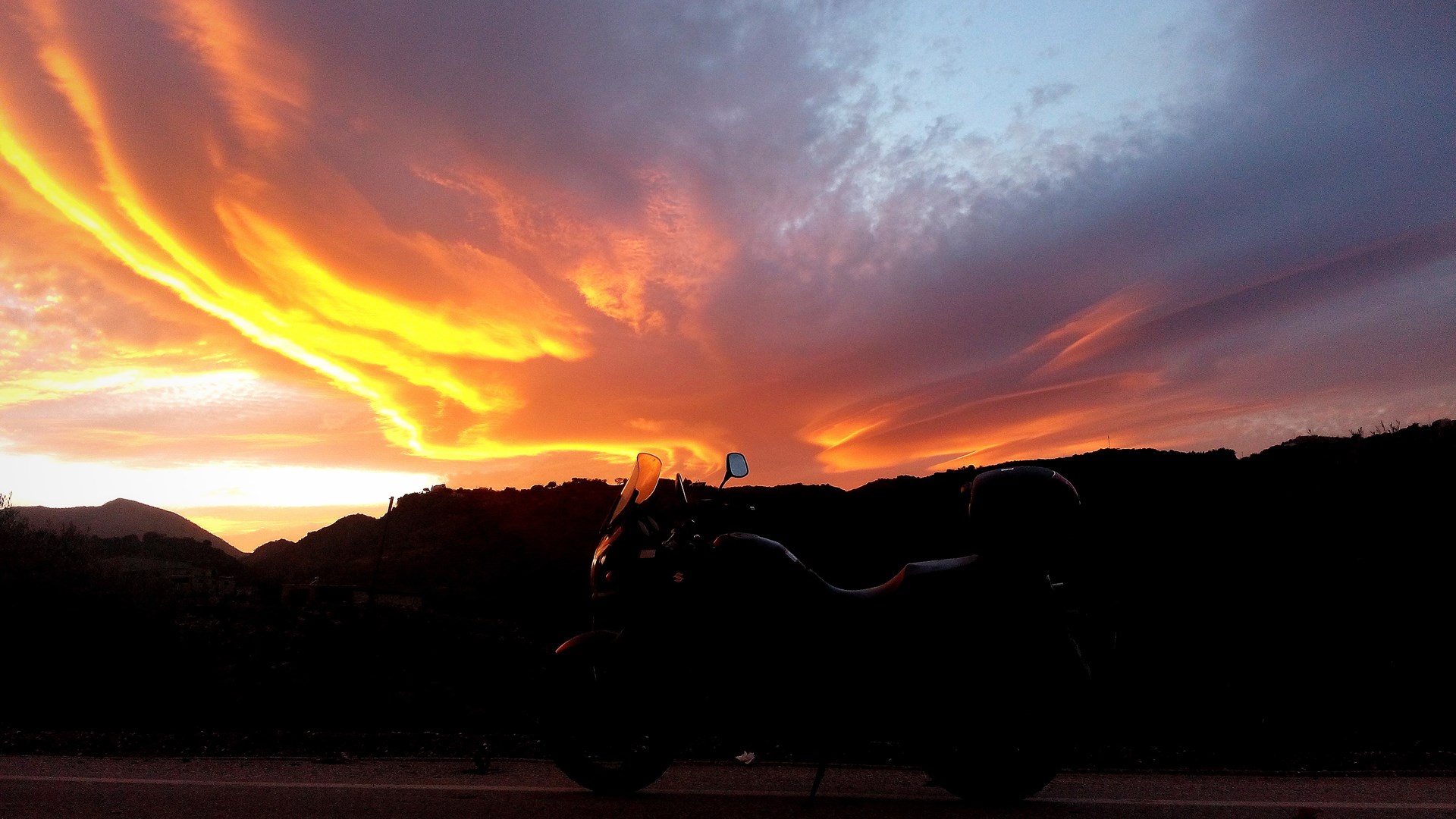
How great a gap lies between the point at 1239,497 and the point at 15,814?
3502 cm

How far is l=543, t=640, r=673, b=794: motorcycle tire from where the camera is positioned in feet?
16.1

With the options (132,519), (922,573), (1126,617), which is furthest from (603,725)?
(132,519)

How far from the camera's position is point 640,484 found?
16.9ft

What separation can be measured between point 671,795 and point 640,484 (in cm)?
169

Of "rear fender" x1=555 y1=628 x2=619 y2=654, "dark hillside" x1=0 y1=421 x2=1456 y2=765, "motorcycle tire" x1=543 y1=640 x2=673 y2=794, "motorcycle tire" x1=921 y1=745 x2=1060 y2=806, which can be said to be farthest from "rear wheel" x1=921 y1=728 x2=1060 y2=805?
"dark hillside" x1=0 y1=421 x2=1456 y2=765

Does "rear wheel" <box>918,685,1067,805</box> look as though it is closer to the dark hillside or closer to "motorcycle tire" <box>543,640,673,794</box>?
"motorcycle tire" <box>543,640,673,794</box>

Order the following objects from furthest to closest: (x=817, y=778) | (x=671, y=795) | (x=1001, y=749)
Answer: (x=671, y=795) → (x=1001, y=749) → (x=817, y=778)

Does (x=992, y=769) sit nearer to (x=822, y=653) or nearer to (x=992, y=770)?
(x=992, y=770)

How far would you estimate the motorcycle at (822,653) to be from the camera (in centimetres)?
435

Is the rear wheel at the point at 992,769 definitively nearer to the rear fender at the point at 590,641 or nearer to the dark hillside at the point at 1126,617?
the rear fender at the point at 590,641

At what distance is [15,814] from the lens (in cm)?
447

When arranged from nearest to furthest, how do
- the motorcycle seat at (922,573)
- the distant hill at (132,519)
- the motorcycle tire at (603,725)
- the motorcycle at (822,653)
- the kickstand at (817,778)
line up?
the kickstand at (817,778) → the motorcycle at (822,653) → the motorcycle seat at (922,573) → the motorcycle tire at (603,725) → the distant hill at (132,519)

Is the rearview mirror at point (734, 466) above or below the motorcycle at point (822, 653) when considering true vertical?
above

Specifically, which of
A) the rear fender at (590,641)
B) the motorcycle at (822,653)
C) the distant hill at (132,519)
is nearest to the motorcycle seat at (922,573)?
the motorcycle at (822,653)
